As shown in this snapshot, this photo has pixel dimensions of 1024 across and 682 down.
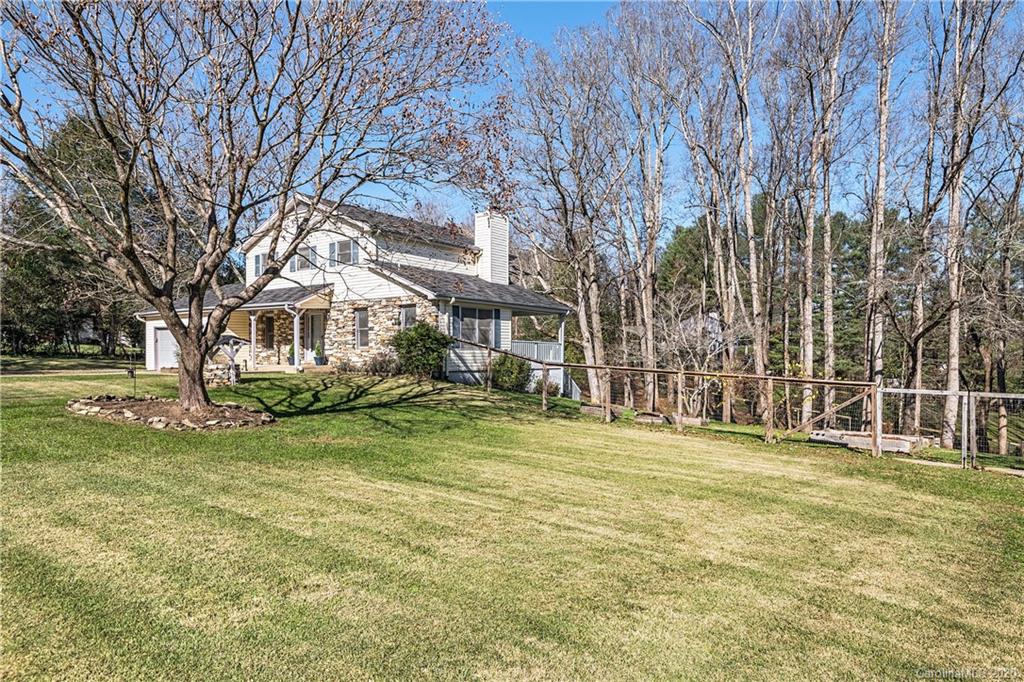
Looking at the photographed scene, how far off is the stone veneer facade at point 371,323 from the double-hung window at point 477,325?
3.26 ft

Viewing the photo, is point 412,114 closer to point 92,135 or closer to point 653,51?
point 92,135

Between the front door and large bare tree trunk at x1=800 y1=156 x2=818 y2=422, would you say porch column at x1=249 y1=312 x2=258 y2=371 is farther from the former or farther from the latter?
large bare tree trunk at x1=800 y1=156 x2=818 y2=422

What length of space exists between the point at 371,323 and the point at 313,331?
3369mm

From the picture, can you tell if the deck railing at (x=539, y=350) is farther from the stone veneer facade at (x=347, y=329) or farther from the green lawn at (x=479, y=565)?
the green lawn at (x=479, y=565)

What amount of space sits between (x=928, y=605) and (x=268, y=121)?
382 inches

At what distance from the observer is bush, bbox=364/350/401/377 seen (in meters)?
18.0

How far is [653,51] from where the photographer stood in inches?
810

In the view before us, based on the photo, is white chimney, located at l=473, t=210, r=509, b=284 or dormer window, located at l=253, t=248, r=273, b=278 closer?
white chimney, located at l=473, t=210, r=509, b=284

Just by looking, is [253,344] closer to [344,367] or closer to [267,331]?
[267,331]

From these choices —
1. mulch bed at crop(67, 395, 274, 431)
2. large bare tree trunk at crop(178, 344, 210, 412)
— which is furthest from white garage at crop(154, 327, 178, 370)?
large bare tree trunk at crop(178, 344, 210, 412)

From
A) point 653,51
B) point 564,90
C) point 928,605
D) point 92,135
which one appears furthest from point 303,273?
point 928,605

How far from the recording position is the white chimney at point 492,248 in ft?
74.0

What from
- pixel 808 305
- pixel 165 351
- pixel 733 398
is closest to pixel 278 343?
pixel 165 351

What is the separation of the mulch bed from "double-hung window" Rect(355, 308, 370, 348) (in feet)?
31.4
